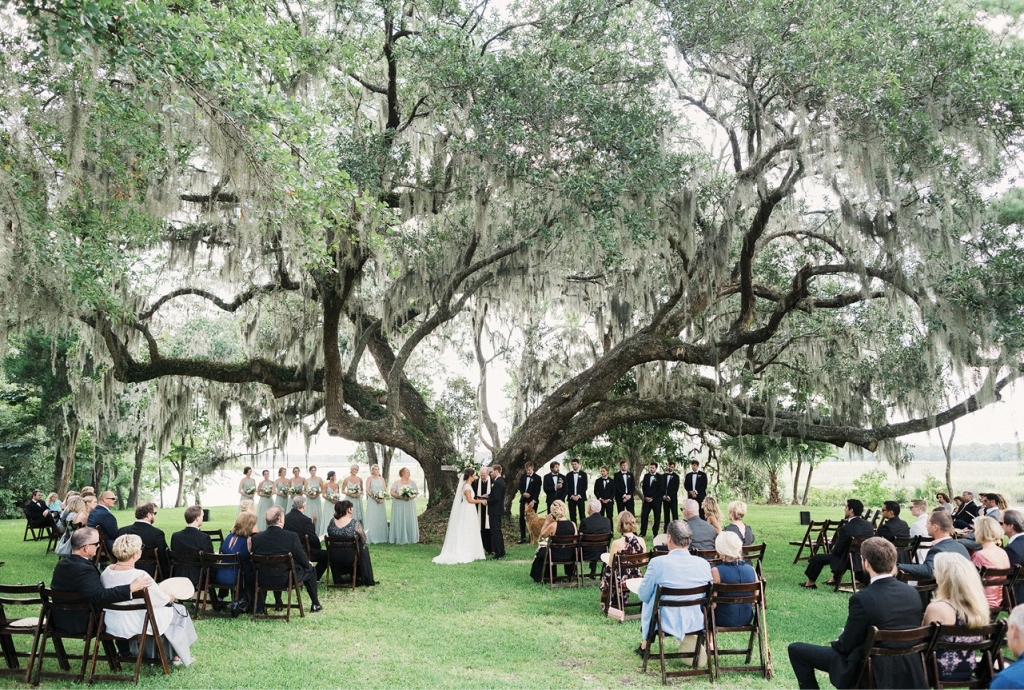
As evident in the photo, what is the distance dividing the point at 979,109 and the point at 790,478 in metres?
34.3

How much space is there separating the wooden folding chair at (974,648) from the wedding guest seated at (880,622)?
5.8 inches

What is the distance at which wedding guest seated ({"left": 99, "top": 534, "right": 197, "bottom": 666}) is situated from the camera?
4715 mm

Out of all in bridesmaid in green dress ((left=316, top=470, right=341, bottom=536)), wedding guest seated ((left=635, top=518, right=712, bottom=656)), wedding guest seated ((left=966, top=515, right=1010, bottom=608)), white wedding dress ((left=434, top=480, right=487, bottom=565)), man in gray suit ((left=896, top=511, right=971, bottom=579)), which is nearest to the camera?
wedding guest seated ((left=635, top=518, right=712, bottom=656))

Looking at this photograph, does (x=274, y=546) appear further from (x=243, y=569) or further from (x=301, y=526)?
(x=301, y=526)

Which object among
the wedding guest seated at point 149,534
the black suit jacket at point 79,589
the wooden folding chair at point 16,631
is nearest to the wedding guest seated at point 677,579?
the black suit jacket at point 79,589

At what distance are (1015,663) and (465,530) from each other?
26.6 ft

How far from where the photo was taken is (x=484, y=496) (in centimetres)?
1042

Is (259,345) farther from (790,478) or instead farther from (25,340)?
(790,478)

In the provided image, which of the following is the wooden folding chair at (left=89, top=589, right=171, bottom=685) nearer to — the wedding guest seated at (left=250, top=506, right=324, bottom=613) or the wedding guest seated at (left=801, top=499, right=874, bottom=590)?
the wedding guest seated at (left=250, top=506, right=324, bottom=613)

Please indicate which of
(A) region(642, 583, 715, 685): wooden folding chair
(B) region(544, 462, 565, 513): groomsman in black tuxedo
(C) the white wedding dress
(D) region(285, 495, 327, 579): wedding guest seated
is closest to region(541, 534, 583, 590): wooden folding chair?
(C) the white wedding dress

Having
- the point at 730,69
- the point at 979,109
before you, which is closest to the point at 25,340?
the point at 730,69

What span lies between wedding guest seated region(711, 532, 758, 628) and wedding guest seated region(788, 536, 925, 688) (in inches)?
48.3

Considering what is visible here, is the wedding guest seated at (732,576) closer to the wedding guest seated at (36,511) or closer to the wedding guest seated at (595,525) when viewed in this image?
the wedding guest seated at (595,525)

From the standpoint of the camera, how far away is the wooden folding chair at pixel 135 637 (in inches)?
179
